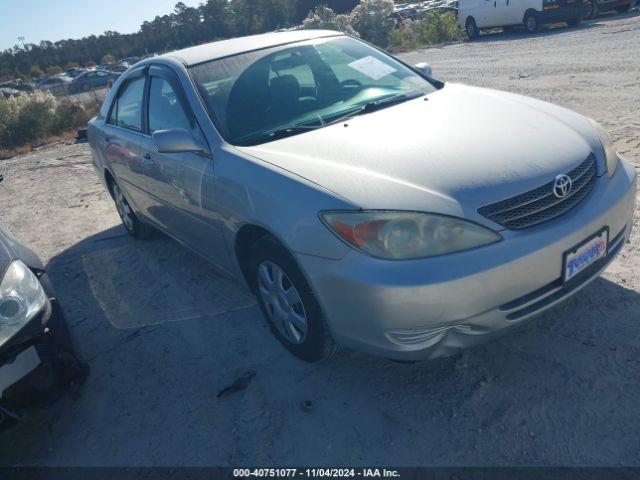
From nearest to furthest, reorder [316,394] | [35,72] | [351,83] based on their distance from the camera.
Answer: [316,394] → [351,83] → [35,72]

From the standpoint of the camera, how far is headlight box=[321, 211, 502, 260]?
2275 mm

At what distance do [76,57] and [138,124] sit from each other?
75145mm

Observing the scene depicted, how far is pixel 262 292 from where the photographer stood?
3.11m

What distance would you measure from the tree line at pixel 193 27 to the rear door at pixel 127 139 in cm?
5519

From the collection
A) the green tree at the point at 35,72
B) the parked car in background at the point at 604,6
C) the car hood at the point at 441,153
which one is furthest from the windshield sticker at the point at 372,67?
the green tree at the point at 35,72

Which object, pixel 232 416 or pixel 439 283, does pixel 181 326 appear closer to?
pixel 232 416

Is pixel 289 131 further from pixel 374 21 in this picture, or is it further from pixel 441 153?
pixel 374 21

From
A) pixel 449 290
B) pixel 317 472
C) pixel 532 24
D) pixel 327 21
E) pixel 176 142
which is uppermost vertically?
pixel 327 21

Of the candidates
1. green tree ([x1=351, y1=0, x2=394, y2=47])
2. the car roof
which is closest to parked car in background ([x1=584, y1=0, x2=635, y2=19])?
green tree ([x1=351, y1=0, x2=394, y2=47])

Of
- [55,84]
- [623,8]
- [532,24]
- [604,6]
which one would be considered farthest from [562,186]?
[55,84]

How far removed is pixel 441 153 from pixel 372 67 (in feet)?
4.84

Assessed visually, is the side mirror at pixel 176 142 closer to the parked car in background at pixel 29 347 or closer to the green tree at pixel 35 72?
the parked car in background at pixel 29 347

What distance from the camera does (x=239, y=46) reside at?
386cm

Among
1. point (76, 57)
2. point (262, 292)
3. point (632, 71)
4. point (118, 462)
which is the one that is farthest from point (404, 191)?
point (76, 57)
